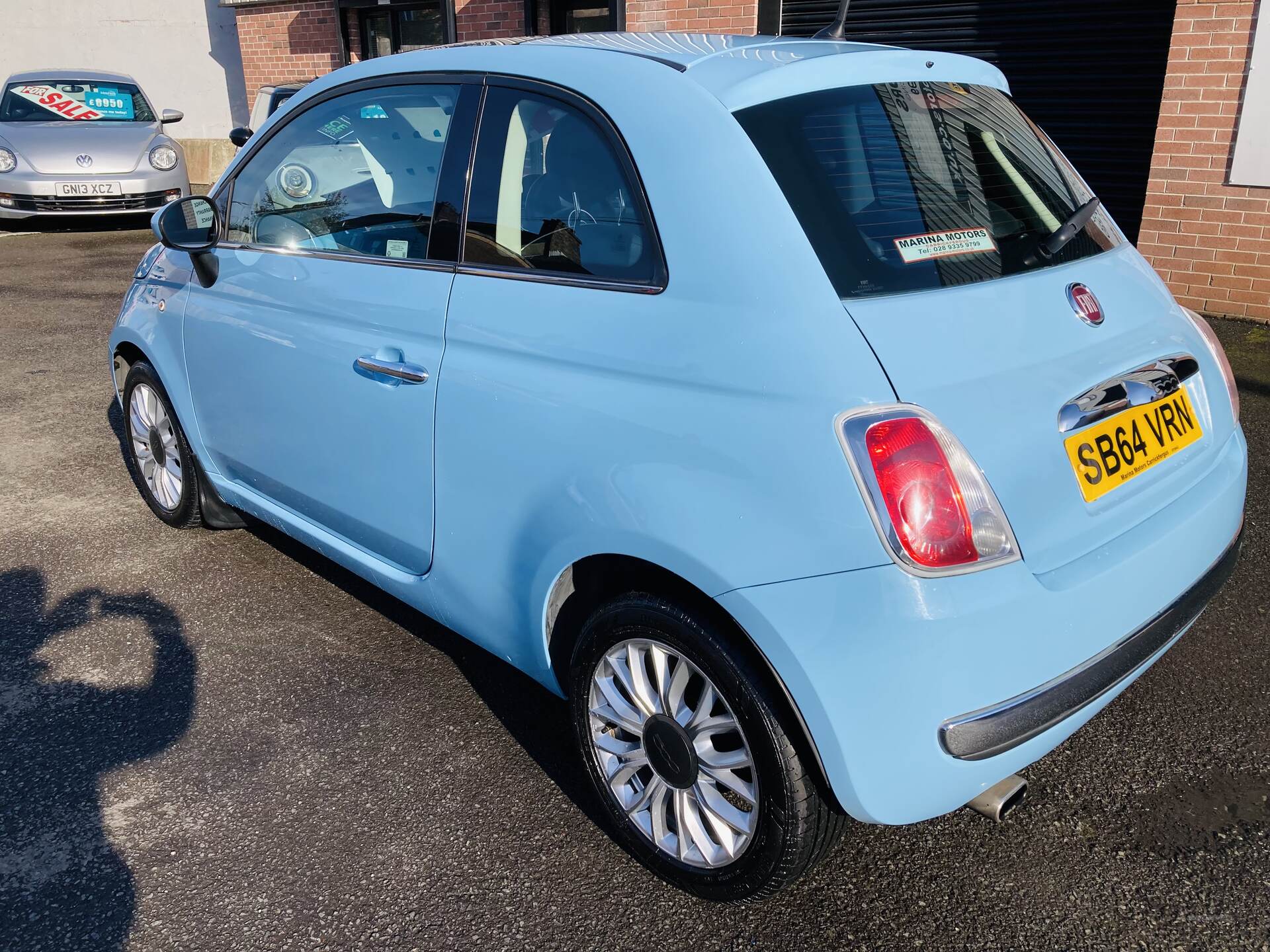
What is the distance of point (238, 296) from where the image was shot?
3.26 m

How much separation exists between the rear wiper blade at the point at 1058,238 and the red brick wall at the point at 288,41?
13102 millimetres

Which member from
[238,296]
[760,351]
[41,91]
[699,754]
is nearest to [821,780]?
[699,754]

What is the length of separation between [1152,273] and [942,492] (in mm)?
1183

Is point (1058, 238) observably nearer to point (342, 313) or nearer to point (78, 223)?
point (342, 313)

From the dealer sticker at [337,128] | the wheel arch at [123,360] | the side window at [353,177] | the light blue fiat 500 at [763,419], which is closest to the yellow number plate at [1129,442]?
the light blue fiat 500 at [763,419]

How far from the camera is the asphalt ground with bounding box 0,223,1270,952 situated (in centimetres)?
223

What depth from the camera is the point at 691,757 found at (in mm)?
2195

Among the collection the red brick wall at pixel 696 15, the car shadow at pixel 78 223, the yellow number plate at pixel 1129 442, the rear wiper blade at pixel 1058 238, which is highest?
the red brick wall at pixel 696 15

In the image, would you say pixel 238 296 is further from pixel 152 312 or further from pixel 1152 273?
pixel 1152 273

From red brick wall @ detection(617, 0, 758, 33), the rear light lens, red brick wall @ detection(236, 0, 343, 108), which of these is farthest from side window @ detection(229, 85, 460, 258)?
red brick wall @ detection(236, 0, 343, 108)

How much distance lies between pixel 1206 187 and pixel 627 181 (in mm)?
6042

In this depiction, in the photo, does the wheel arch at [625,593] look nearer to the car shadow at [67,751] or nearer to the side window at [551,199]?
the side window at [551,199]

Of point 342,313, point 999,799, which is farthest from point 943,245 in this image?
point 342,313

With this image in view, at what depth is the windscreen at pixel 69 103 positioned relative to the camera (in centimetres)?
1185
